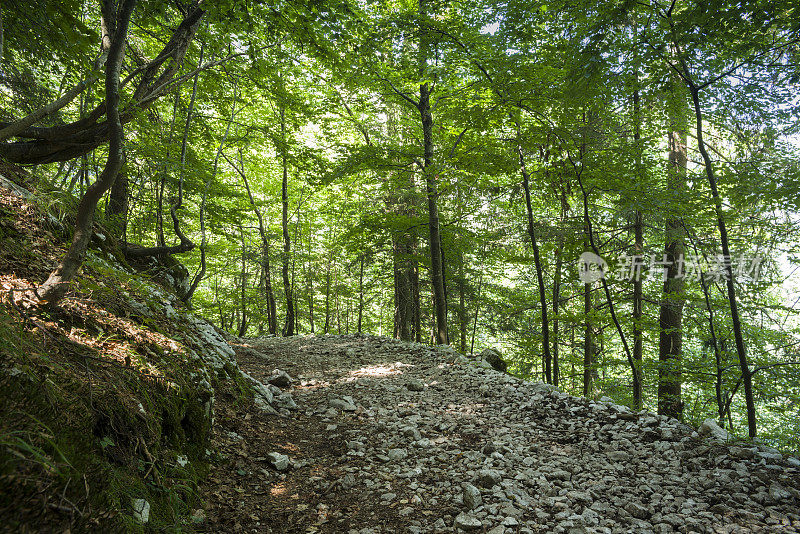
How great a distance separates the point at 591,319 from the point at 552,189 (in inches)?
142

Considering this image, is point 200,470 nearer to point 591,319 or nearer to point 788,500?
point 788,500

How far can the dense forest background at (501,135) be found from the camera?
13.5 feet

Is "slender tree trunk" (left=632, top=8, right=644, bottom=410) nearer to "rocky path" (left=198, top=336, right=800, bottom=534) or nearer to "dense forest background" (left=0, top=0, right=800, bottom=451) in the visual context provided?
"dense forest background" (left=0, top=0, right=800, bottom=451)

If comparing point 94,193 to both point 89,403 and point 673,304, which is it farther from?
point 673,304

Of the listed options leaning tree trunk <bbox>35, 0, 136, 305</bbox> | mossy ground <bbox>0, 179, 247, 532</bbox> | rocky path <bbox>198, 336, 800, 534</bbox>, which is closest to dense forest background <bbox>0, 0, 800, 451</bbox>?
leaning tree trunk <bbox>35, 0, 136, 305</bbox>

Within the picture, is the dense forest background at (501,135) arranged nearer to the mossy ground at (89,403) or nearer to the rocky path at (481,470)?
the mossy ground at (89,403)

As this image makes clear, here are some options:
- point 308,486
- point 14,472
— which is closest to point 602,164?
point 308,486

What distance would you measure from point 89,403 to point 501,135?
10916 millimetres

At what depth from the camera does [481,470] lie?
12.1 ft

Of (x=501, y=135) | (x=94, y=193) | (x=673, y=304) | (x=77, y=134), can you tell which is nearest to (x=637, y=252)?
(x=673, y=304)

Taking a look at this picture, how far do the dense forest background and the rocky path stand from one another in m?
2.09

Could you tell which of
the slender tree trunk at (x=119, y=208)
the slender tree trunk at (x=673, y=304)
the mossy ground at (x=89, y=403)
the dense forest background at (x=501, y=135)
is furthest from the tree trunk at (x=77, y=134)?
the slender tree trunk at (x=673, y=304)

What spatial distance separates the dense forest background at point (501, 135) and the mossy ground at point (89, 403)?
51cm

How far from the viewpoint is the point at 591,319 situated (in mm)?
7125
